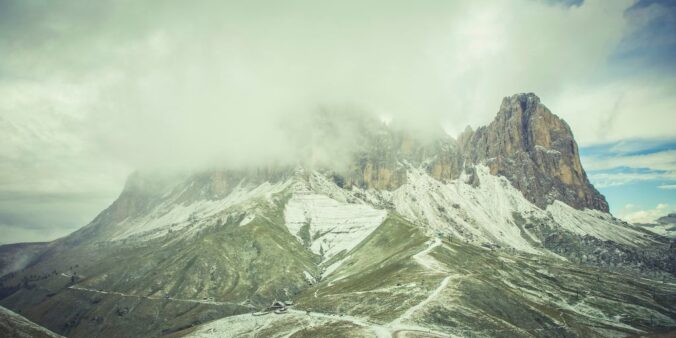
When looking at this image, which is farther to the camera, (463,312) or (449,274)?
(449,274)

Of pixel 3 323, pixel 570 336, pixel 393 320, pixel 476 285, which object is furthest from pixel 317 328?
pixel 570 336

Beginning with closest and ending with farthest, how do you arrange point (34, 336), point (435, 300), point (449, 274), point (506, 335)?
point (34, 336) → point (506, 335) → point (435, 300) → point (449, 274)

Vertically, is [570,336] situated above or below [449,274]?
below

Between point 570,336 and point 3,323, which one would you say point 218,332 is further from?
point 570,336

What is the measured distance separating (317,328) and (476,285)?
249 ft

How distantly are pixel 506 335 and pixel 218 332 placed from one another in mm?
111244

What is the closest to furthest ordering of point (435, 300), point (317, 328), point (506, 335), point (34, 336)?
point (34, 336), point (506, 335), point (317, 328), point (435, 300)

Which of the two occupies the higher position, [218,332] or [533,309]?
[218,332]

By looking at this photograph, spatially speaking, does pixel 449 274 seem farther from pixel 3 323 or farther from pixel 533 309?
pixel 3 323

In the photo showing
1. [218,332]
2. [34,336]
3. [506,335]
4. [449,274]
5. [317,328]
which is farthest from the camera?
[449,274]

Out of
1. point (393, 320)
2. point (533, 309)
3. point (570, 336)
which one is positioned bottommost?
point (570, 336)

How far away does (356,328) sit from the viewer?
446ft

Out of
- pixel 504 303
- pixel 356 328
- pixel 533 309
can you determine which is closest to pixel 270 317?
pixel 356 328

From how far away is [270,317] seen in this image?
586 ft
